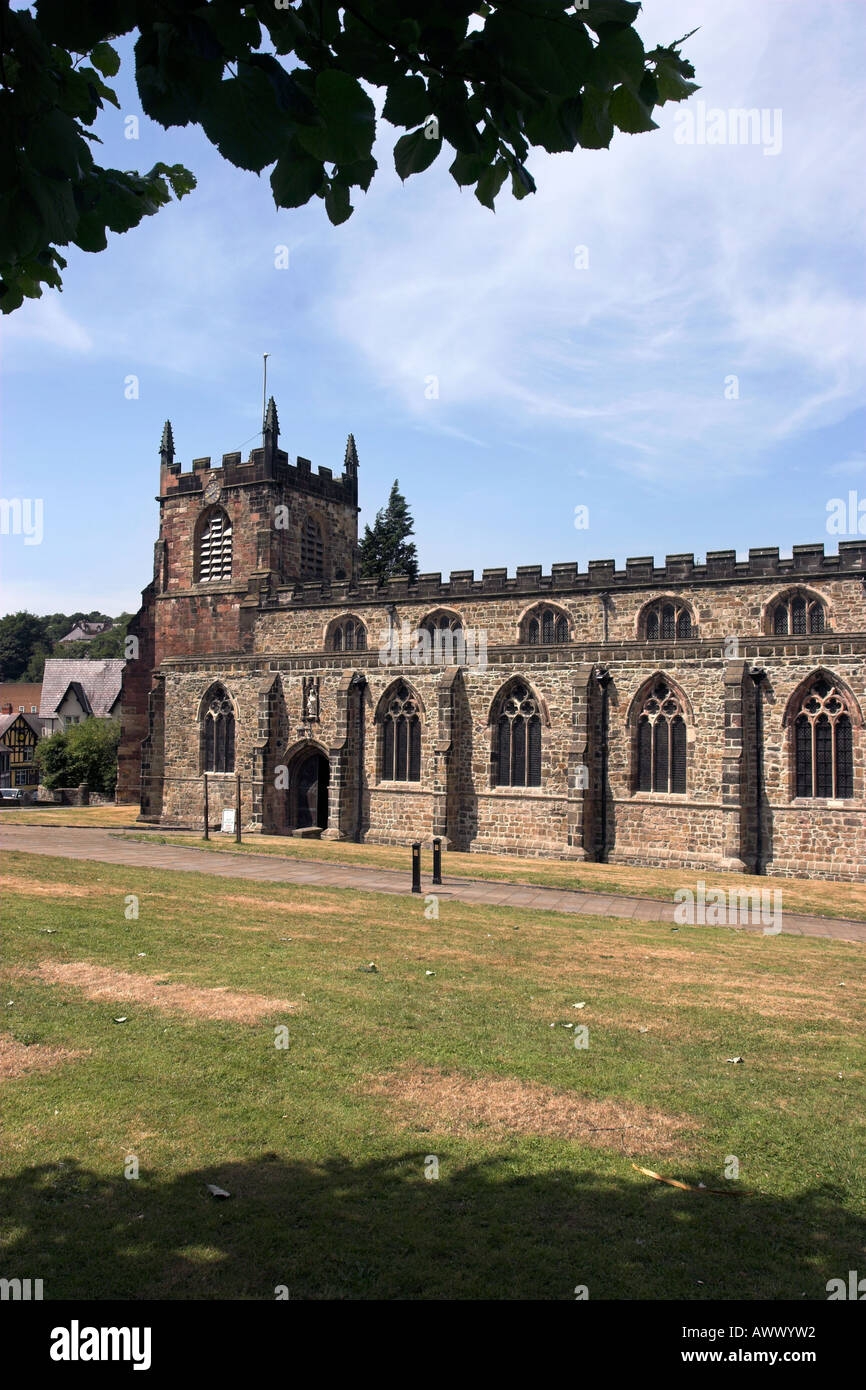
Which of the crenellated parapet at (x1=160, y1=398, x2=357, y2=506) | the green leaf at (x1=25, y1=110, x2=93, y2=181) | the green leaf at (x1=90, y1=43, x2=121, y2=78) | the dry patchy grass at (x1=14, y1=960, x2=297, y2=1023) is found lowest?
the dry patchy grass at (x1=14, y1=960, x2=297, y2=1023)

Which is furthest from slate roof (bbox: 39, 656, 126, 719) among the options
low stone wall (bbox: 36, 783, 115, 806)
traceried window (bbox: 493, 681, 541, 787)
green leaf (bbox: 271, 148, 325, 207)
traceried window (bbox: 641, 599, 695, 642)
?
green leaf (bbox: 271, 148, 325, 207)

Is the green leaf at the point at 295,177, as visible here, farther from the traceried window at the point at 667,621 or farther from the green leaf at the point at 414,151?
the traceried window at the point at 667,621

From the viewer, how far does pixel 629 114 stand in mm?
3035

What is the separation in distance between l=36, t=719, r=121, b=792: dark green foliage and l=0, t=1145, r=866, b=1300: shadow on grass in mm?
46809

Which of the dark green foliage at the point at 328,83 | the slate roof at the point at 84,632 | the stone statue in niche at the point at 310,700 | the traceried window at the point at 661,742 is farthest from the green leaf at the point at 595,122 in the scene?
the slate roof at the point at 84,632

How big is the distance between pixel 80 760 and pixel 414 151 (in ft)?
164

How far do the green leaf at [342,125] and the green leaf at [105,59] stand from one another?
5.33 ft

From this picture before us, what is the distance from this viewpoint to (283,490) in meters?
38.4

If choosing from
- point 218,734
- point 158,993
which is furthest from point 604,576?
point 158,993

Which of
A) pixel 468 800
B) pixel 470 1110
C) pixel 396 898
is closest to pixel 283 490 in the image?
pixel 468 800

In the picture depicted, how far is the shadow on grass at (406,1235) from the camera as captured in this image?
421 centimetres

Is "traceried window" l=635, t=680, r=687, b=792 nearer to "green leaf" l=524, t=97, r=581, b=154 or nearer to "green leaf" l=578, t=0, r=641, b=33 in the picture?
"green leaf" l=524, t=97, r=581, b=154

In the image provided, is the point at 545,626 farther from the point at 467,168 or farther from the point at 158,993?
the point at 467,168

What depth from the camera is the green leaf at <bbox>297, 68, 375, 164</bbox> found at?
2871 millimetres
